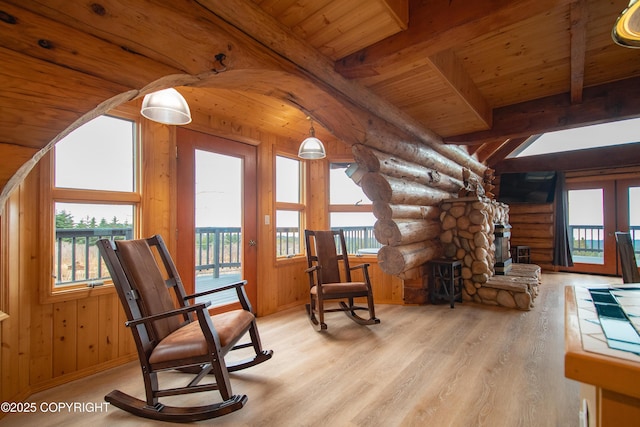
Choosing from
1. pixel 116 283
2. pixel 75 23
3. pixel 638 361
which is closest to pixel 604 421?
pixel 638 361

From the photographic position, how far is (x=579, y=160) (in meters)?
5.94

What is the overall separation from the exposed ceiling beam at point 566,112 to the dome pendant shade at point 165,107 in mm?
3796

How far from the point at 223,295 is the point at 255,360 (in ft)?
5.20

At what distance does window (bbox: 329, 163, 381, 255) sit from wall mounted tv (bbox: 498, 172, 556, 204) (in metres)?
4.29

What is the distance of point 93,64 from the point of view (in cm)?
115

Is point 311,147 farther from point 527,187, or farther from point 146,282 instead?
point 527,187

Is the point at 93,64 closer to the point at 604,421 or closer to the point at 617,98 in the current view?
the point at 604,421

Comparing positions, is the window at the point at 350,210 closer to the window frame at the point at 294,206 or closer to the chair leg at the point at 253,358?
the window frame at the point at 294,206

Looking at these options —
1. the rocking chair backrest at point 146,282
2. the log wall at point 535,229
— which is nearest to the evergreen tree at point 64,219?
the rocking chair backrest at point 146,282

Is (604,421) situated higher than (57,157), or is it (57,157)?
(57,157)

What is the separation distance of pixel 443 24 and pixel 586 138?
638cm

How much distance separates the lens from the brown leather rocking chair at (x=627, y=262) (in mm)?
2197

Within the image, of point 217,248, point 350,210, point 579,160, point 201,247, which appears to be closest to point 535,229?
point 579,160

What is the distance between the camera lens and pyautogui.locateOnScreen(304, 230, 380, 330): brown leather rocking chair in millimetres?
3104
